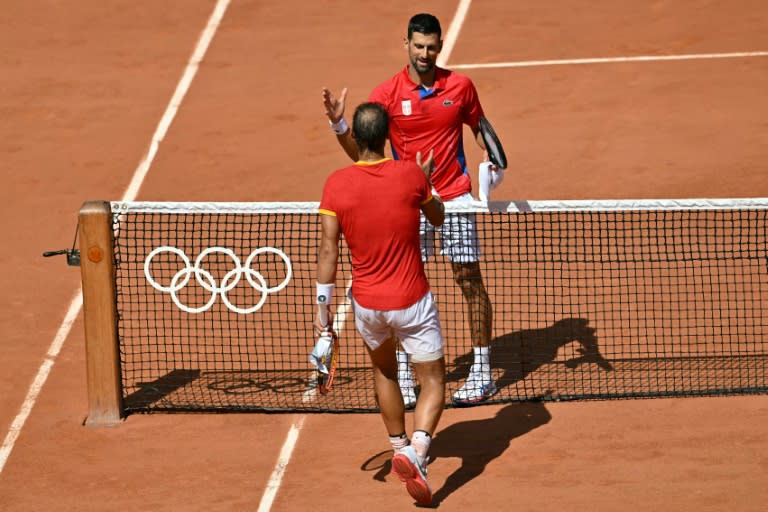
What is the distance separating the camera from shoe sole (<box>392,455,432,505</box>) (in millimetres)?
8734

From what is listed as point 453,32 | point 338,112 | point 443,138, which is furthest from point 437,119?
point 453,32

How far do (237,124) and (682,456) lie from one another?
8701 mm

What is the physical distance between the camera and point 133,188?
50.5ft

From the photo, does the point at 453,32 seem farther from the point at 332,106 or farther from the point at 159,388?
the point at 332,106

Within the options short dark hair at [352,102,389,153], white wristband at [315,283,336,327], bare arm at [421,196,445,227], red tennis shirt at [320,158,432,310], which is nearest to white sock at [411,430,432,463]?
red tennis shirt at [320,158,432,310]

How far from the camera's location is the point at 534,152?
15812 millimetres

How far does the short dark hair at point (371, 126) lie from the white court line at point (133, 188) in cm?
359

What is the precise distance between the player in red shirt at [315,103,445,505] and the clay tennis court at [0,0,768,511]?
0.57m

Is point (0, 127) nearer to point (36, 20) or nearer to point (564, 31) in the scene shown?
point (36, 20)

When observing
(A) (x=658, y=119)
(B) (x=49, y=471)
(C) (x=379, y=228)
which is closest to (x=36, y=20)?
(A) (x=658, y=119)

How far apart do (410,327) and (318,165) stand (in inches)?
279

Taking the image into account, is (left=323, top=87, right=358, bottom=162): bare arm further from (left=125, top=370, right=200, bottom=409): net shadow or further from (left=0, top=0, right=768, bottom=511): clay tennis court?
(left=125, top=370, right=200, bottom=409): net shadow

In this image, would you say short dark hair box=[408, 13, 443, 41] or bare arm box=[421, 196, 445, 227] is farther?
short dark hair box=[408, 13, 443, 41]

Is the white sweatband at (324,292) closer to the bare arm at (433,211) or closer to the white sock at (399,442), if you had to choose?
the bare arm at (433,211)
